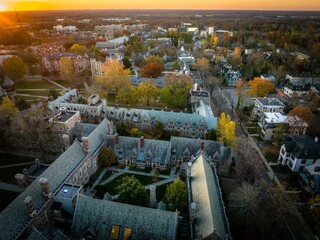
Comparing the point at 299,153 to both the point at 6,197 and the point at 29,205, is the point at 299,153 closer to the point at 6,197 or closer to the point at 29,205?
the point at 29,205

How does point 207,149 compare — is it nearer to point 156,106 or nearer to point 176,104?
point 176,104

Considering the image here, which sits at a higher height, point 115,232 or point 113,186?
point 115,232

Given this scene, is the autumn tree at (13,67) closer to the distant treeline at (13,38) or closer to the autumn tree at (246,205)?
the distant treeline at (13,38)

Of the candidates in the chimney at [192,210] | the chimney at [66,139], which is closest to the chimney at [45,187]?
the chimney at [66,139]

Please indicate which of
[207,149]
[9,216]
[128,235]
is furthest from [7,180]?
[207,149]

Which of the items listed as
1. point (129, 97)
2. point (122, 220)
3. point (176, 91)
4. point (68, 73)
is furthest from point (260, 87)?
point (68, 73)

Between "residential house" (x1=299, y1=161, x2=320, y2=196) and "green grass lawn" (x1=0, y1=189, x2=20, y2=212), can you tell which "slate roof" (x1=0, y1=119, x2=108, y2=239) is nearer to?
"green grass lawn" (x1=0, y1=189, x2=20, y2=212)
